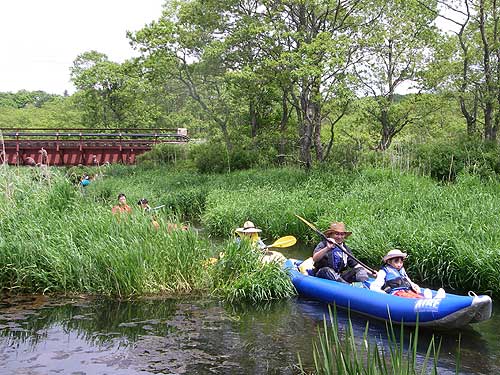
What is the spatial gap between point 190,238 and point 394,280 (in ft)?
9.32

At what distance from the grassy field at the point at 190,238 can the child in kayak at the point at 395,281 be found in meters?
1.13

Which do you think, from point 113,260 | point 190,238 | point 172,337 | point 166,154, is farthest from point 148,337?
point 166,154

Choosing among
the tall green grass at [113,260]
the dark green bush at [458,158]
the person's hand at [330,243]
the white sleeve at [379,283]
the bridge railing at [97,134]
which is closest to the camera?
the white sleeve at [379,283]

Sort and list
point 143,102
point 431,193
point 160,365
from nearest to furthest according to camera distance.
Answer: point 160,365, point 431,193, point 143,102

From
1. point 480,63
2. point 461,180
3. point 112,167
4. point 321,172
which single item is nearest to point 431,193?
point 461,180

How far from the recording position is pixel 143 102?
38.4 metres

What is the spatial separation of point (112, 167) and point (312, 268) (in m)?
19.9

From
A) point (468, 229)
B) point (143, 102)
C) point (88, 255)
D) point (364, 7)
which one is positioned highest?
point (364, 7)

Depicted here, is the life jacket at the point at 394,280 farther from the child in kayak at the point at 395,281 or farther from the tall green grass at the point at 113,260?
the tall green grass at the point at 113,260

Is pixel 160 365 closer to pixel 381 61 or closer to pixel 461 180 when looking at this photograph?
pixel 461 180

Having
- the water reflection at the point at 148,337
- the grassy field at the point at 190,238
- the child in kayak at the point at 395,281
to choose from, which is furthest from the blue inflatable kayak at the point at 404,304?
the grassy field at the point at 190,238

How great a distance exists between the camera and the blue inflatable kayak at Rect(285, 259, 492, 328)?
5.77 m

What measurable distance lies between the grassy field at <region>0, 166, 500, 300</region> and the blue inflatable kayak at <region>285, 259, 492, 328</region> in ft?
2.31

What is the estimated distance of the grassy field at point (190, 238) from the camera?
292 inches
